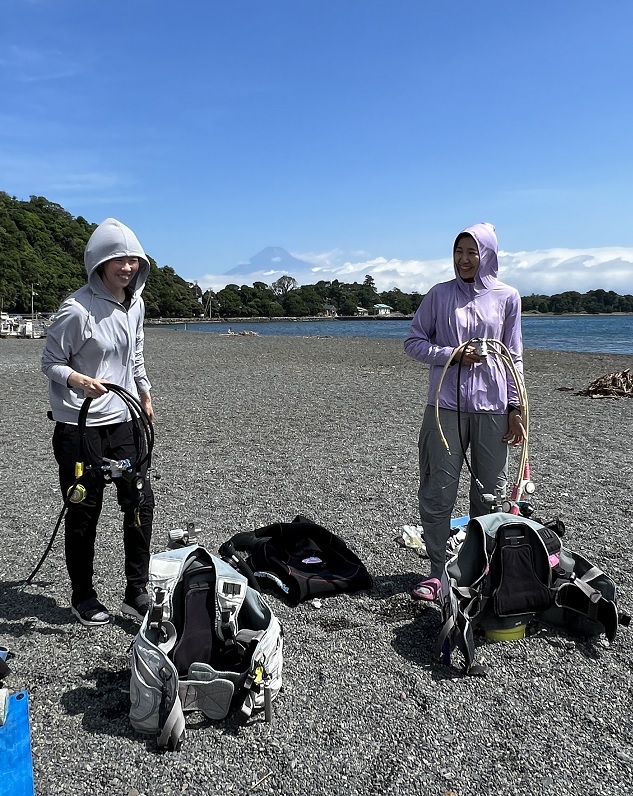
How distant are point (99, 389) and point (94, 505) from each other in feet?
2.43

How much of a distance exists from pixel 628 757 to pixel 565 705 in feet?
1.32

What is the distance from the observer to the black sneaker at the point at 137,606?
12.9 ft

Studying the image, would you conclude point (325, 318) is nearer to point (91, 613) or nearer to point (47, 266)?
point (47, 266)

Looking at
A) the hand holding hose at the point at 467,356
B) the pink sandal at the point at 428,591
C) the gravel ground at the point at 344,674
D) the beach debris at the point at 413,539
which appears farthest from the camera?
the beach debris at the point at 413,539

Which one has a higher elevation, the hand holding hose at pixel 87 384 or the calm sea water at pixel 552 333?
the hand holding hose at pixel 87 384

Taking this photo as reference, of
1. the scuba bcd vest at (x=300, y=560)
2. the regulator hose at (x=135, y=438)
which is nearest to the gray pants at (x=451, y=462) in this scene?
the scuba bcd vest at (x=300, y=560)

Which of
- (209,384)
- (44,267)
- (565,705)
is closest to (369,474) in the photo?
(565,705)

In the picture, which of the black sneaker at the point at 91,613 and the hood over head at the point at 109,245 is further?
the black sneaker at the point at 91,613

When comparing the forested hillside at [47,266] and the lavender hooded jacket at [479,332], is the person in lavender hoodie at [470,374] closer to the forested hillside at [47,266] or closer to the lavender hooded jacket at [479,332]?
the lavender hooded jacket at [479,332]

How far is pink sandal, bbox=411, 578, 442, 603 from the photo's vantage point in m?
4.26

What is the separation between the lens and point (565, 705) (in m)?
3.18

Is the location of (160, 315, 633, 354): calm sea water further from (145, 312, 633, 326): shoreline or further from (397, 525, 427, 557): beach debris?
(145, 312, 633, 326): shoreline

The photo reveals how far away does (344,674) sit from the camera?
3.44m

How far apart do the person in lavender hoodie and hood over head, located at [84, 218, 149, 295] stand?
1.78 metres
